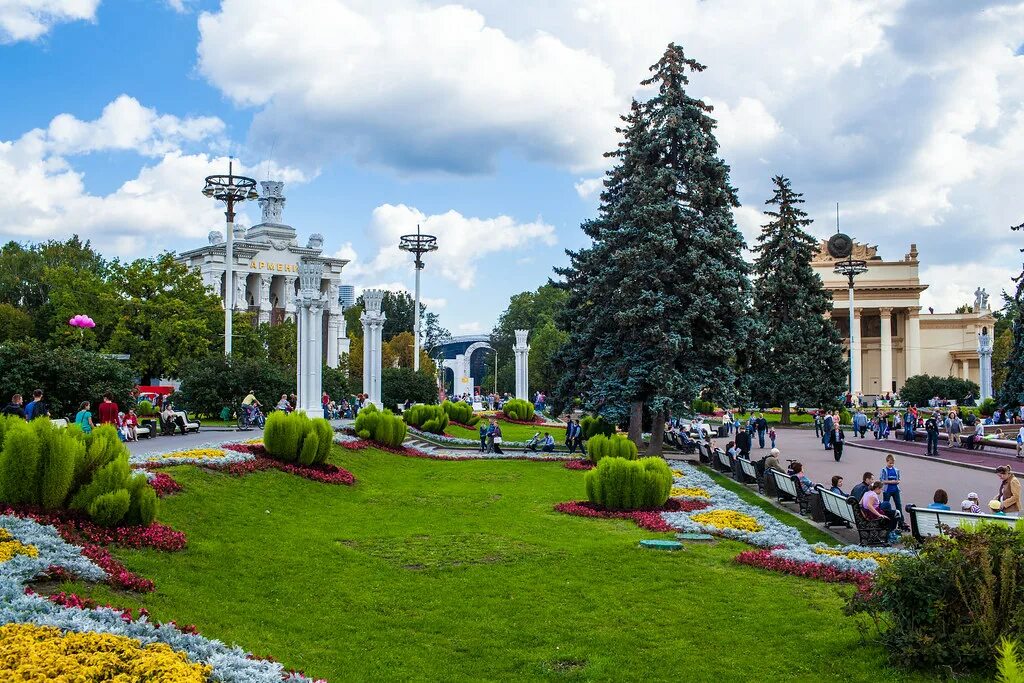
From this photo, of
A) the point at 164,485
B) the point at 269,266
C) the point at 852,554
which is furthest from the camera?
the point at 269,266

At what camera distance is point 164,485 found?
13.7 meters

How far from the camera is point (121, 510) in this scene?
1048 cm

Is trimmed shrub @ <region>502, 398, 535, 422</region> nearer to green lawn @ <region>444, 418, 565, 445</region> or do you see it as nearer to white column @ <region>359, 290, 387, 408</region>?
green lawn @ <region>444, 418, 565, 445</region>

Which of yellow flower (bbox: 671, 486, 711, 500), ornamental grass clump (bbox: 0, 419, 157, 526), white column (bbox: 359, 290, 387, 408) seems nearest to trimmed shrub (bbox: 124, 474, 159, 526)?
ornamental grass clump (bbox: 0, 419, 157, 526)

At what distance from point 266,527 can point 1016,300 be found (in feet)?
55.1

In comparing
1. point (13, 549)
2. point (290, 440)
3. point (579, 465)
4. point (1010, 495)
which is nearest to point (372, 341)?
point (579, 465)

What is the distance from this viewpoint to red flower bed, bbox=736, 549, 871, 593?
10.7 metres

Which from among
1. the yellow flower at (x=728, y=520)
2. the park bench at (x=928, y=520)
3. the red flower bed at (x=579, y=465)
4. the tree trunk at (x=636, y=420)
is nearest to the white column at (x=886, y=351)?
the tree trunk at (x=636, y=420)

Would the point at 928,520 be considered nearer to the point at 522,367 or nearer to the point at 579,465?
the point at 579,465

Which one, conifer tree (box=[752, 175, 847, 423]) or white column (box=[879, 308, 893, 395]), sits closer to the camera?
conifer tree (box=[752, 175, 847, 423])

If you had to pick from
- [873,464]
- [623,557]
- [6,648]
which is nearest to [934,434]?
[873,464]

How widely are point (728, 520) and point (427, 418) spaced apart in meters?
20.8

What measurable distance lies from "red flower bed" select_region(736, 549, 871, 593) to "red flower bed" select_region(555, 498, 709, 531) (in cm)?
265

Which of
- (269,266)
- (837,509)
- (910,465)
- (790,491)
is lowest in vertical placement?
(910,465)
